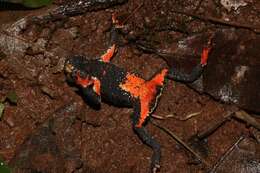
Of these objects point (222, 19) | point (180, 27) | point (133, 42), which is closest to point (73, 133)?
point (133, 42)

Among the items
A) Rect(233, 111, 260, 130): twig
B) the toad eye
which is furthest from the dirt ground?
the toad eye

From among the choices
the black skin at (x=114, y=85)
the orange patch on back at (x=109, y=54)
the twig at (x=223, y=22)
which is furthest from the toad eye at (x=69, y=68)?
the twig at (x=223, y=22)

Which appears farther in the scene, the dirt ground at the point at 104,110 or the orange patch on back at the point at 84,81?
the dirt ground at the point at 104,110

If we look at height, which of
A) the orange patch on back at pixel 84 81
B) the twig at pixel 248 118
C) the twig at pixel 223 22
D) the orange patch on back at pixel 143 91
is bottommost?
the twig at pixel 248 118

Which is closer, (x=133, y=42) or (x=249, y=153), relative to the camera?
(x=249, y=153)

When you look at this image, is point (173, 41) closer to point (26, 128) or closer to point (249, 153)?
point (249, 153)

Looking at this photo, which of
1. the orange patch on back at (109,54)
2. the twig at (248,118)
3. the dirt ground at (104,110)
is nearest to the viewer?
the twig at (248,118)

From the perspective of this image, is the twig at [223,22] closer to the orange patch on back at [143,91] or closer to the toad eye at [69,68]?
the orange patch on back at [143,91]

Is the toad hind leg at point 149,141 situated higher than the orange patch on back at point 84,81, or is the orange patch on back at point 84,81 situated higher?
the orange patch on back at point 84,81
